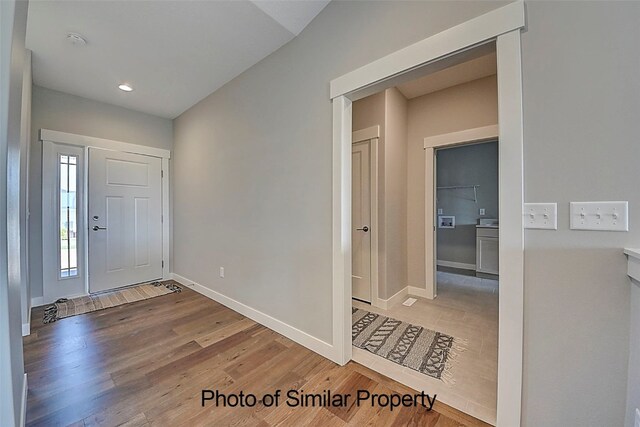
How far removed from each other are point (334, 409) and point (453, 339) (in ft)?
4.39

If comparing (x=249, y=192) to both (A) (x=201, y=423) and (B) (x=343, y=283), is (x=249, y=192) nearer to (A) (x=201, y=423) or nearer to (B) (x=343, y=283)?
(B) (x=343, y=283)

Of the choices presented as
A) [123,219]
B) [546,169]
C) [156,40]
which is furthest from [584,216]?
[123,219]

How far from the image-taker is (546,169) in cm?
113

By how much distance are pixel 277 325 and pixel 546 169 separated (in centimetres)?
228

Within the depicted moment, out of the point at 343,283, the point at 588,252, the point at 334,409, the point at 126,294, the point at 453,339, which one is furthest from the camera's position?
the point at 126,294

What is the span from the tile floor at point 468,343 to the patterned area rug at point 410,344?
0.06 m

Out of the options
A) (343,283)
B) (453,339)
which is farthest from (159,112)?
(453,339)

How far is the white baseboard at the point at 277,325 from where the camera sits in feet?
6.41

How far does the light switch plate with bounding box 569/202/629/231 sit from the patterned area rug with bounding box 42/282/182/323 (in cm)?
412

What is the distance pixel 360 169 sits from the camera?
312 centimetres

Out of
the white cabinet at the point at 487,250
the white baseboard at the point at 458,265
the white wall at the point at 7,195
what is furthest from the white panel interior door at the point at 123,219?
the white cabinet at the point at 487,250

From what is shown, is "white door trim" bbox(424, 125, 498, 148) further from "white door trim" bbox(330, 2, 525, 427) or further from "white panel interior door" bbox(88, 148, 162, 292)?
"white panel interior door" bbox(88, 148, 162, 292)

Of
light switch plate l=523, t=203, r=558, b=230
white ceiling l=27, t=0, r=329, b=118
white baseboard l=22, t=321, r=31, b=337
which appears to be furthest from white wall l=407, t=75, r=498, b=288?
white baseboard l=22, t=321, r=31, b=337

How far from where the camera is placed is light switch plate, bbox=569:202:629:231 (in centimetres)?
99
